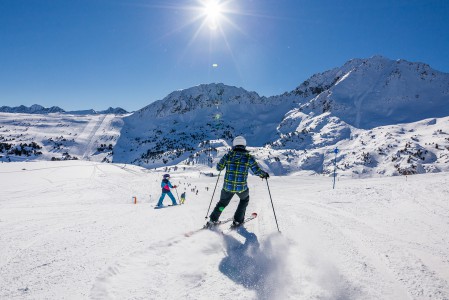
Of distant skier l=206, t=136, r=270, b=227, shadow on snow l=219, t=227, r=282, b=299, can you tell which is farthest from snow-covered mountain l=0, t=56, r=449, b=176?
shadow on snow l=219, t=227, r=282, b=299

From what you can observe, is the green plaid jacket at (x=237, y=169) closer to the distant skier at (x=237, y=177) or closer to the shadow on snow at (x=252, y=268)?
the distant skier at (x=237, y=177)

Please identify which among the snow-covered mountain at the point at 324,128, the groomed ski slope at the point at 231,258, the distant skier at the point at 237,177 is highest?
the snow-covered mountain at the point at 324,128

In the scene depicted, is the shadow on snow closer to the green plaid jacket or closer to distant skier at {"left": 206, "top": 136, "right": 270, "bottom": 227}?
Result: distant skier at {"left": 206, "top": 136, "right": 270, "bottom": 227}

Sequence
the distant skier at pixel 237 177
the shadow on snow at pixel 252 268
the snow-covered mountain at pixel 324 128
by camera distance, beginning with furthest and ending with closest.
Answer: the snow-covered mountain at pixel 324 128
the distant skier at pixel 237 177
the shadow on snow at pixel 252 268

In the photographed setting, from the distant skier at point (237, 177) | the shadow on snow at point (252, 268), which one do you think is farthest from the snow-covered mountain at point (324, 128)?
the shadow on snow at point (252, 268)

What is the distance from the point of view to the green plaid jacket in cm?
523

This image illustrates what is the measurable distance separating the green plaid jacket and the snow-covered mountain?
35.1 meters

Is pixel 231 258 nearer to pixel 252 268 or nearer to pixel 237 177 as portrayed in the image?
pixel 252 268

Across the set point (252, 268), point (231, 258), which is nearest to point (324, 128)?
point (231, 258)

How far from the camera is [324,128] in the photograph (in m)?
70.7

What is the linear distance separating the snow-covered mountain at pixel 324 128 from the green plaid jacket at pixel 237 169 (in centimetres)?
3513

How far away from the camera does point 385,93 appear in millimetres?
77500

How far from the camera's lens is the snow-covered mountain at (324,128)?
4684 cm

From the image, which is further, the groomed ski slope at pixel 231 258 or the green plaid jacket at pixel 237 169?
the green plaid jacket at pixel 237 169
